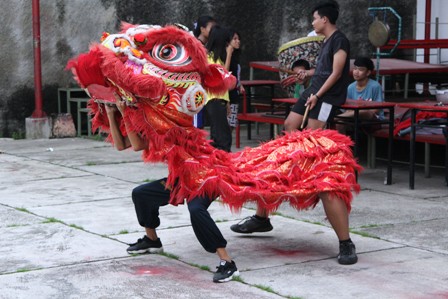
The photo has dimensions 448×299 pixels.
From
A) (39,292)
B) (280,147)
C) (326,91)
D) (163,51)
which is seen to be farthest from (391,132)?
(39,292)

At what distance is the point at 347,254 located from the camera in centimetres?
626

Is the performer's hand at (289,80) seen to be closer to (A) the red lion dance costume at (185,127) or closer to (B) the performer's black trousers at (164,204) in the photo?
(A) the red lion dance costume at (185,127)

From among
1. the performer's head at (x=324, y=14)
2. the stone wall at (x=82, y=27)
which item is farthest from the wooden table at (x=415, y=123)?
the stone wall at (x=82, y=27)

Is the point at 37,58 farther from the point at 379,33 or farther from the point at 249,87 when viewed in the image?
the point at 379,33

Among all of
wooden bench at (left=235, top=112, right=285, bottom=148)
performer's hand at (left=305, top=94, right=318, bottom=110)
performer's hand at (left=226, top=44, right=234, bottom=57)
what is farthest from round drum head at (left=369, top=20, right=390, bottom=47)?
performer's hand at (left=305, top=94, right=318, bottom=110)

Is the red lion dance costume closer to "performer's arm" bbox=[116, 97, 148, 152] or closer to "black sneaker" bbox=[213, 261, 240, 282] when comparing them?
"performer's arm" bbox=[116, 97, 148, 152]

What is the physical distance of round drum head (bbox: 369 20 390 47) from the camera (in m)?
11.3

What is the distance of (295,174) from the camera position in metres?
6.23

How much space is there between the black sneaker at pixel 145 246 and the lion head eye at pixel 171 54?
133cm

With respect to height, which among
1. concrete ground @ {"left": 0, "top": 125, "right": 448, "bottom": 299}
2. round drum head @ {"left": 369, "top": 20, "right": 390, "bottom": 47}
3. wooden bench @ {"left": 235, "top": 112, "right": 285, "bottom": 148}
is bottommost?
concrete ground @ {"left": 0, "top": 125, "right": 448, "bottom": 299}

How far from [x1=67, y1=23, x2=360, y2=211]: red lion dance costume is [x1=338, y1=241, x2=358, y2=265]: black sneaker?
300 mm

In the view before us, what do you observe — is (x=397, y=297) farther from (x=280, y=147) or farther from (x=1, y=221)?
(x=1, y=221)

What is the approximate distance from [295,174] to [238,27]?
825 centimetres

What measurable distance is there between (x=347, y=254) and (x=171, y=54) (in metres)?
1.81
